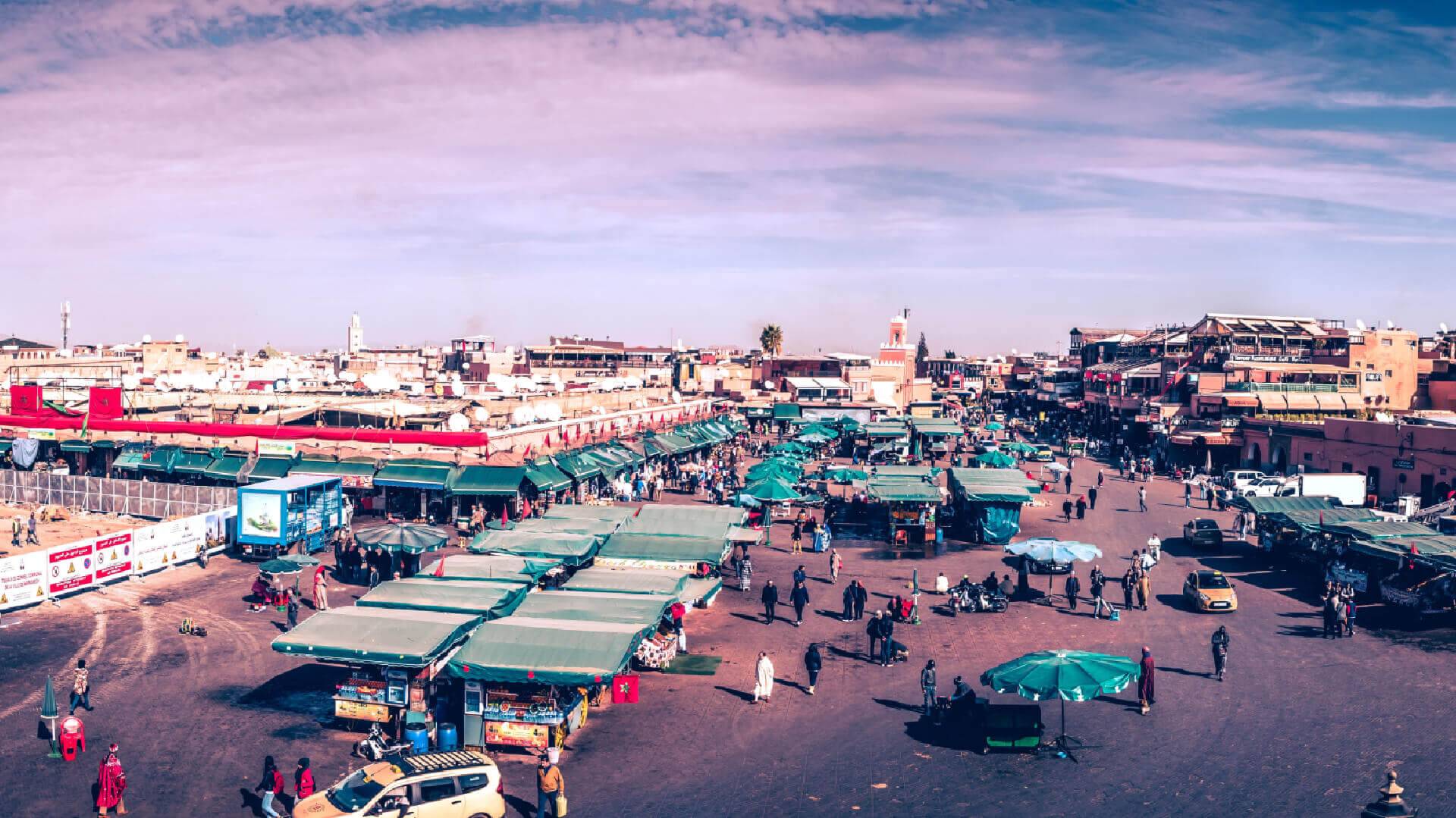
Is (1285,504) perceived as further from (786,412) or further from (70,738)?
(786,412)

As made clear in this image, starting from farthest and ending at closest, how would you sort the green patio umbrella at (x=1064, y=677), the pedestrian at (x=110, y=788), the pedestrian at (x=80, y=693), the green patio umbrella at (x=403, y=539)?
the green patio umbrella at (x=403, y=539) → the pedestrian at (x=80, y=693) → the green patio umbrella at (x=1064, y=677) → the pedestrian at (x=110, y=788)

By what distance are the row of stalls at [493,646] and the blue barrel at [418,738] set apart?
0.08 feet

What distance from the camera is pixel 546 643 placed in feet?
58.6

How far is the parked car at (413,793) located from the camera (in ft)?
45.5

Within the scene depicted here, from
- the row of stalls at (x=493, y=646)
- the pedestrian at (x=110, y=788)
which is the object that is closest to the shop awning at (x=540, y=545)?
the row of stalls at (x=493, y=646)

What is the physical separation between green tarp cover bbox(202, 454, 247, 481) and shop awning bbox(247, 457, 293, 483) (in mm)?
864

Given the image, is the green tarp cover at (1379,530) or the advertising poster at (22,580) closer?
the advertising poster at (22,580)

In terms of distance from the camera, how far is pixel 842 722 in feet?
61.4

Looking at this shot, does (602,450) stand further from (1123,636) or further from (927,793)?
(927,793)

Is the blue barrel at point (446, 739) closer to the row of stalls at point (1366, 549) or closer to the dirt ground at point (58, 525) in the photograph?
the row of stalls at point (1366, 549)

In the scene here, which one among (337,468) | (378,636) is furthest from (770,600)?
(337,468)

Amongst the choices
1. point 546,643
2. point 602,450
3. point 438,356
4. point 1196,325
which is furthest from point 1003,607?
point 438,356

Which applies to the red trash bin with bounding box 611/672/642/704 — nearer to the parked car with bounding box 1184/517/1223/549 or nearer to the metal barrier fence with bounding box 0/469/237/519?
the metal barrier fence with bounding box 0/469/237/519

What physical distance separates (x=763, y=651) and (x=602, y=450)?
2553cm
